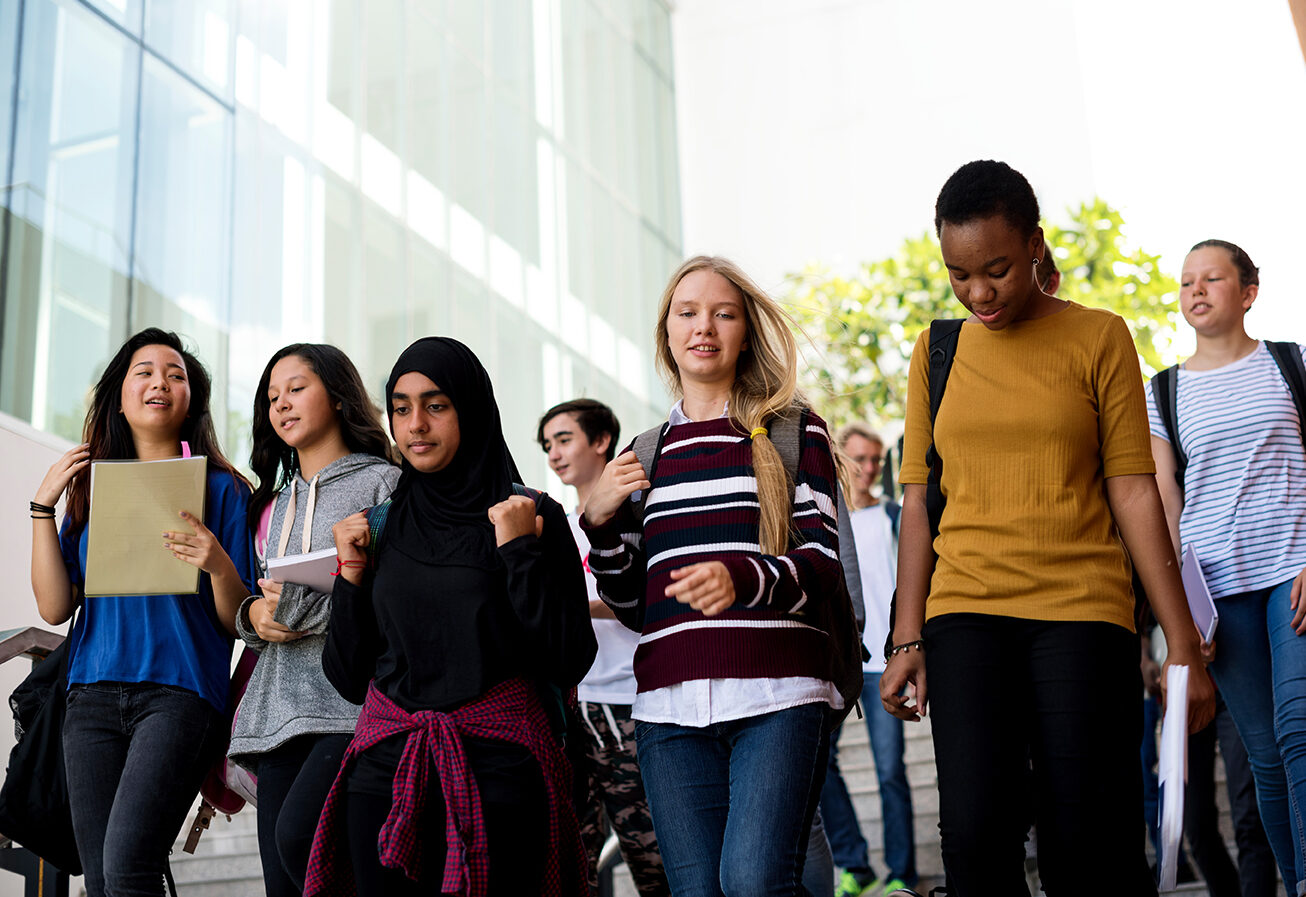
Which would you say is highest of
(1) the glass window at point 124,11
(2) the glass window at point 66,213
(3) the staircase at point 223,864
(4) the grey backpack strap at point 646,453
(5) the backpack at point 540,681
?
(1) the glass window at point 124,11

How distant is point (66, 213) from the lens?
752 cm

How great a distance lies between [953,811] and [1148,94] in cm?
1604

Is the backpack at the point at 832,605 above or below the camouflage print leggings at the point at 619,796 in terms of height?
above

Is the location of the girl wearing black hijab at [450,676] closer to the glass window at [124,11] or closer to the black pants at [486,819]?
the black pants at [486,819]

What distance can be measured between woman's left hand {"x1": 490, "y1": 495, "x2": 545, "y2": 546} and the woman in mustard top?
2.89 ft

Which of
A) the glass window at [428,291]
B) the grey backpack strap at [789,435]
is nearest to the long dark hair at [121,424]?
the grey backpack strap at [789,435]

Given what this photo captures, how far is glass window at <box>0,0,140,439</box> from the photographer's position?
23.4 ft

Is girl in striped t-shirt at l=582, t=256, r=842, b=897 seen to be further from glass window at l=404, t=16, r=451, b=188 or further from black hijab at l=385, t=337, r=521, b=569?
glass window at l=404, t=16, r=451, b=188

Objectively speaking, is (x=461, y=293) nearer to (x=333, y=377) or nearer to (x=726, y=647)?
(x=333, y=377)

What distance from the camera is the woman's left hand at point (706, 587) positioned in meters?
2.65

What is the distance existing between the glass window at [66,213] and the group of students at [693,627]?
12.3 feet

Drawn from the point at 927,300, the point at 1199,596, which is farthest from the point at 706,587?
the point at 927,300

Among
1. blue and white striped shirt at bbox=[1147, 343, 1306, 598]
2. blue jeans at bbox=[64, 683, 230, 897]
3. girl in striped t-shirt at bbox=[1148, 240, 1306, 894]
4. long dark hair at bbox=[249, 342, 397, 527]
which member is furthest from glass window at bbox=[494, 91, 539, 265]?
blue jeans at bbox=[64, 683, 230, 897]

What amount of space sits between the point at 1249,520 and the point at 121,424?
11.2 feet
